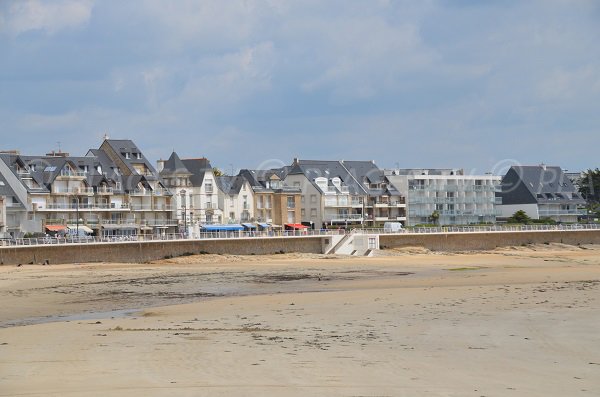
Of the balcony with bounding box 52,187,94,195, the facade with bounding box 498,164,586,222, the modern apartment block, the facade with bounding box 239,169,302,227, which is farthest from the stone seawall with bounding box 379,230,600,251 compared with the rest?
the facade with bounding box 498,164,586,222

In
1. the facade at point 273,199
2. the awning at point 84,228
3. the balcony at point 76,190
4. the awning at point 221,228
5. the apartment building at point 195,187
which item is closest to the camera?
the awning at point 84,228

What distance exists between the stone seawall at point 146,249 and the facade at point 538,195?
54.9 metres

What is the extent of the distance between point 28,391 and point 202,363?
148 inches

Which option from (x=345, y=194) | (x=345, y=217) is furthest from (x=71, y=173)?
(x=345, y=194)

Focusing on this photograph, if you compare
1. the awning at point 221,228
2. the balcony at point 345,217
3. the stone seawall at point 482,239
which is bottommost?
the stone seawall at point 482,239

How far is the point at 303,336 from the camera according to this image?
22094 millimetres

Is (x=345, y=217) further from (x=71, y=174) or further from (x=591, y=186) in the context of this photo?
(x=591, y=186)

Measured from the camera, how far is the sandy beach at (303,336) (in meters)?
15.6

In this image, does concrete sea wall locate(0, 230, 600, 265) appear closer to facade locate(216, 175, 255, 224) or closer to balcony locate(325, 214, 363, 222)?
facade locate(216, 175, 255, 224)

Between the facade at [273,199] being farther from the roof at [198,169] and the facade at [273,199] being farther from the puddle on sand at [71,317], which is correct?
the puddle on sand at [71,317]

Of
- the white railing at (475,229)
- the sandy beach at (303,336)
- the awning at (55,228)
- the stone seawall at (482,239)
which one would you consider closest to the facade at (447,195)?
the white railing at (475,229)

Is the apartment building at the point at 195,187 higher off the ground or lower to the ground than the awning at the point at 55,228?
higher

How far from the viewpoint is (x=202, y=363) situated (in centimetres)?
1766

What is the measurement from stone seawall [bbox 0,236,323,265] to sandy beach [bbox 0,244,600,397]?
37.1 ft
